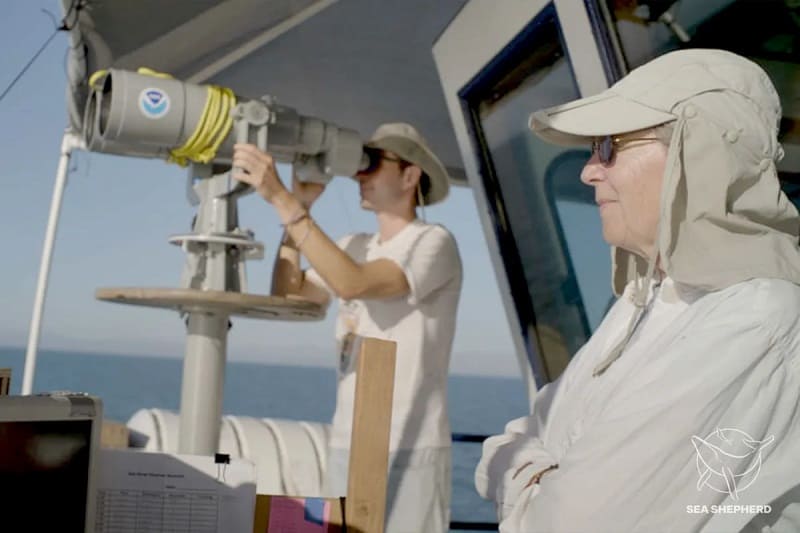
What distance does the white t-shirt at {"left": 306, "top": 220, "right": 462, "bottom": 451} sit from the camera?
2.39m

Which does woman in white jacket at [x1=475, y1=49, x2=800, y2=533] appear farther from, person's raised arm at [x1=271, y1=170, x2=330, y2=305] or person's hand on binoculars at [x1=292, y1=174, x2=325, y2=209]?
person's hand on binoculars at [x1=292, y1=174, x2=325, y2=209]

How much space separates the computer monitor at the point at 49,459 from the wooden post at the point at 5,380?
15 centimetres

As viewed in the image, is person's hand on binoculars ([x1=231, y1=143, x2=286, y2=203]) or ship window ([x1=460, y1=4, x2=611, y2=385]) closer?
person's hand on binoculars ([x1=231, y1=143, x2=286, y2=203])

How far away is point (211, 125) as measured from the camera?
2525 millimetres

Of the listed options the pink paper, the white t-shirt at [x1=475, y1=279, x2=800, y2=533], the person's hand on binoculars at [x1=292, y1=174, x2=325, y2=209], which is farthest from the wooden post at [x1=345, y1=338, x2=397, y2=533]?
the person's hand on binoculars at [x1=292, y1=174, x2=325, y2=209]

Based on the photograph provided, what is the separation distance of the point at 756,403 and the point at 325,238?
1387 mm

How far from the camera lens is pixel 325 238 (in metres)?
2.41

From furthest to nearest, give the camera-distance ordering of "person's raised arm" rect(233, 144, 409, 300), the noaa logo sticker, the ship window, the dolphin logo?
the ship window, the noaa logo sticker, "person's raised arm" rect(233, 144, 409, 300), the dolphin logo

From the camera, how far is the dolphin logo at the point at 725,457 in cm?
116

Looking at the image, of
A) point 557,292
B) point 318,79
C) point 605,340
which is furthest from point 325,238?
point 318,79

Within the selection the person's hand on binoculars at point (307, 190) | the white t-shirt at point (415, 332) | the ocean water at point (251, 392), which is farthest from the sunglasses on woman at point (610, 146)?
the ocean water at point (251, 392)

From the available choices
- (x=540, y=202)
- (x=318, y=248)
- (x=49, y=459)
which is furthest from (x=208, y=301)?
(x=540, y=202)

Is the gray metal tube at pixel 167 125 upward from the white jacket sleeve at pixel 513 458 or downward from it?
upward

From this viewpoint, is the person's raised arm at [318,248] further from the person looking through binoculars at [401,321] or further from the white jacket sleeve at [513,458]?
the white jacket sleeve at [513,458]
